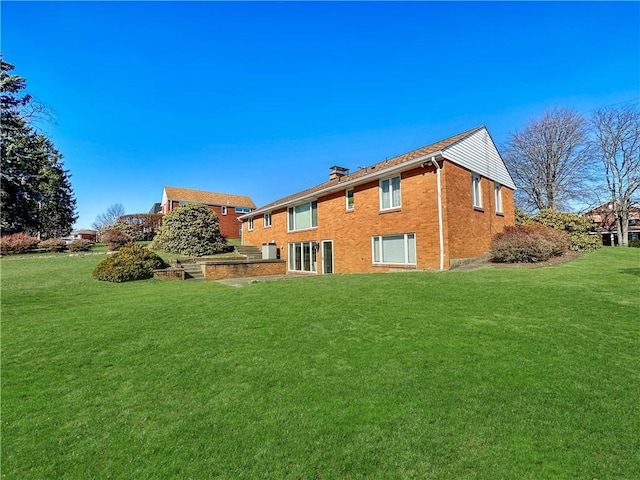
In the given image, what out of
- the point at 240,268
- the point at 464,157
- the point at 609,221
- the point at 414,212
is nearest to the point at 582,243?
the point at 464,157

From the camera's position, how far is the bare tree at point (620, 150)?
1137 inches

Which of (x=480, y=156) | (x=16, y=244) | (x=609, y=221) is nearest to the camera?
(x=480, y=156)

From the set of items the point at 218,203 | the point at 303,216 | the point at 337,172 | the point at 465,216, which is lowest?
the point at 465,216

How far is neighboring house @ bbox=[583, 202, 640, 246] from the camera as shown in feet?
110

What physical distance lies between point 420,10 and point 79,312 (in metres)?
16.1

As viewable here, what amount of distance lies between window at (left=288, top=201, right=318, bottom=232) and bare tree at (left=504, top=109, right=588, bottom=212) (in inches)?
896

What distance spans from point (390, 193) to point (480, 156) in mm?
5433

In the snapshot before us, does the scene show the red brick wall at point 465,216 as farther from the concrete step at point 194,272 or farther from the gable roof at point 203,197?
the gable roof at point 203,197

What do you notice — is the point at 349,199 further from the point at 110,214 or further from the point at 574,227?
the point at 110,214

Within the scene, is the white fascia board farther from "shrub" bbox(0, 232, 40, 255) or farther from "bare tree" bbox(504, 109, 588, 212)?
"bare tree" bbox(504, 109, 588, 212)

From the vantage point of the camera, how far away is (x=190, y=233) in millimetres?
22453

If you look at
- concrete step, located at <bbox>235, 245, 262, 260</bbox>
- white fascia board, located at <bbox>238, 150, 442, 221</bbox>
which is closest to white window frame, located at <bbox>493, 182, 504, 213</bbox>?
white fascia board, located at <bbox>238, 150, 442, 221</bbox>

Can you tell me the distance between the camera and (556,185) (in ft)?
96.7

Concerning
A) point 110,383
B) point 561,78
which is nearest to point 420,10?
point 561,78
